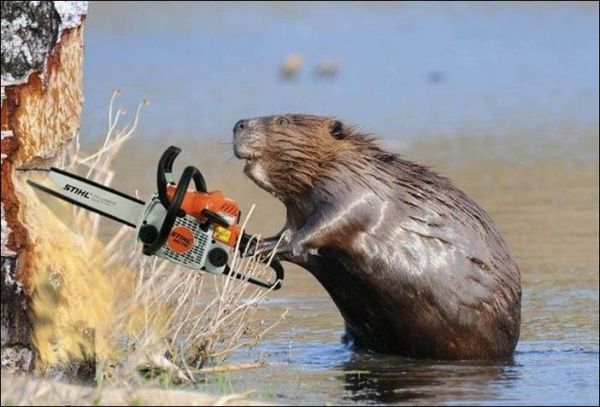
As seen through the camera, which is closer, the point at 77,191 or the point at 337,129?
the point at 77,191

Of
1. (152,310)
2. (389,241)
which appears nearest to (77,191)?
(152,310)

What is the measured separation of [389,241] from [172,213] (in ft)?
4.86

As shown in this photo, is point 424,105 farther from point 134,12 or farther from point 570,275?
point 570,275

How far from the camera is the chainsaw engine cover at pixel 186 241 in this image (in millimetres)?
6555

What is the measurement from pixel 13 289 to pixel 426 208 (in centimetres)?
219

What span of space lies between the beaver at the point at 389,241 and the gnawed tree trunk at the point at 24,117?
144cm

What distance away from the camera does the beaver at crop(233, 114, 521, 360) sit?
24.9ft

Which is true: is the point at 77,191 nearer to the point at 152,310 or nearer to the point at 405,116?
the point at 152,310

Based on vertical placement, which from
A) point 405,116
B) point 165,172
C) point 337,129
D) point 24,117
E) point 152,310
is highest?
point 405,116

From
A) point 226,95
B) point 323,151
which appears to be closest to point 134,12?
point 226,95

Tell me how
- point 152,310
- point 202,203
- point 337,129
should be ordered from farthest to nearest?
point 337,129 → point 152,310 → point 202,203

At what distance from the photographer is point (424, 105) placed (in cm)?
2016

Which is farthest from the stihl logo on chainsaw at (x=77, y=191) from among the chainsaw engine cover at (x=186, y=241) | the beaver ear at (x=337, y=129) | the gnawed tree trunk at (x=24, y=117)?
the beaver ear at (x=337, y=129)

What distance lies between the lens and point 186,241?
21.9 feet
